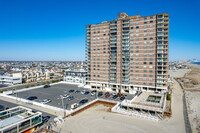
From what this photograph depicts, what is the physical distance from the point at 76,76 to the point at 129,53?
155ft

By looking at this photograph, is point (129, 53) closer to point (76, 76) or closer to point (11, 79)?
point (76, 76)

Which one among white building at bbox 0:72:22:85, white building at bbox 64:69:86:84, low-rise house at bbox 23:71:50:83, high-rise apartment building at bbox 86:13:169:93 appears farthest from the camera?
low-rise house at bbox 23:71:50:83

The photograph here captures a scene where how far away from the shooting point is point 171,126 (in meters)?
38.7

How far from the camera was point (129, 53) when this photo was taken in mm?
73812

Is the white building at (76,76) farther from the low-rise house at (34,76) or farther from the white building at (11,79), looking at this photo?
the white building at (11,79)

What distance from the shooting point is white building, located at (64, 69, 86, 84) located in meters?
101

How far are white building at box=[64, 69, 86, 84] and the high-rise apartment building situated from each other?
1454cm

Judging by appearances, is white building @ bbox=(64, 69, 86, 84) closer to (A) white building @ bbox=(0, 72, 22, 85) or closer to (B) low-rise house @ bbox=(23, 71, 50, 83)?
(B) low-rise house @ bbox=(23, 71, 50, 83)

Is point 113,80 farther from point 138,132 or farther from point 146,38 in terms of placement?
point 138,132

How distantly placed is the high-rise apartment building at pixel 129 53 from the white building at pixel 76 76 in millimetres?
14539

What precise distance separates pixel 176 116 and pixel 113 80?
3774 cm

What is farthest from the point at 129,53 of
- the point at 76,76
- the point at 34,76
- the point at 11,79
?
the point at 11,79

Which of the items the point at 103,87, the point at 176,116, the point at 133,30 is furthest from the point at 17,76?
the point at 176,116

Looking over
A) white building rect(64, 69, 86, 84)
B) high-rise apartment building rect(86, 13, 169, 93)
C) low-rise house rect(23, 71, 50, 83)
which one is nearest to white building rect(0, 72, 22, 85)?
low-rise house rect(23, 71, 50, 83)
